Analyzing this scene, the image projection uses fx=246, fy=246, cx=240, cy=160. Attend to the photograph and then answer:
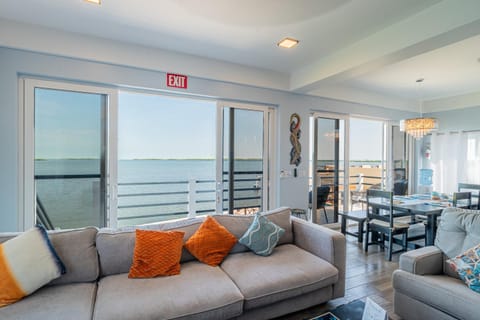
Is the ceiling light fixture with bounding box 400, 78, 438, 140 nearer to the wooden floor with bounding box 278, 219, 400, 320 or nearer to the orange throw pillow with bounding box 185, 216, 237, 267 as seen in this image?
the wooden floor with bounding box 278, 219, 400, 320

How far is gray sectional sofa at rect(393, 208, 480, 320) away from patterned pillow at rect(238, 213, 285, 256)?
3.50 ft

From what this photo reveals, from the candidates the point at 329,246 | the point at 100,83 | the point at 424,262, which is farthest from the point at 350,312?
the point at 100,83

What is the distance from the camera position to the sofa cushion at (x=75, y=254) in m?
1.87

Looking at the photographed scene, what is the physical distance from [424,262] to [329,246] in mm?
741

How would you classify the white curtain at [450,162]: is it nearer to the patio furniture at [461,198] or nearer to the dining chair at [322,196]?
the patio furniture at [461,198]

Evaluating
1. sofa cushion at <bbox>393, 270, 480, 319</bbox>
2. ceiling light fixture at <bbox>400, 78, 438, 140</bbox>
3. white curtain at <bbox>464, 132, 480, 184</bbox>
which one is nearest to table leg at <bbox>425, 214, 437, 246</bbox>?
ceiling light fixture at <bbox>400, 78, 438, 140</bbox>

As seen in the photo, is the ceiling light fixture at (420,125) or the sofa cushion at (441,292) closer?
the sofa cushion at (441,292)

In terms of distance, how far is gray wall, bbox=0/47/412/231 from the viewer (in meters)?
Result: 2.58

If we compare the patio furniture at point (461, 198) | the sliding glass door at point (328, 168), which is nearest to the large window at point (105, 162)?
the sliding glass door at point (328, 168)

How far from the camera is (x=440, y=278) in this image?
6.48 feet

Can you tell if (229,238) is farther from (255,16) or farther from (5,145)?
(5,145)

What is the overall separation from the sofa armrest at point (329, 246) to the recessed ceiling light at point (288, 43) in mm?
2098

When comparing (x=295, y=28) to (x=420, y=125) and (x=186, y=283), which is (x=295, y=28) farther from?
(x=420, y=125)

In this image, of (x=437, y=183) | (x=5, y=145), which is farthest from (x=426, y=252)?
(x=437, y=183)
